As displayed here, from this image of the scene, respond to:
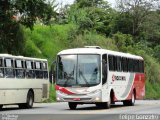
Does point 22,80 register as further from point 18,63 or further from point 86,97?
point 86,97

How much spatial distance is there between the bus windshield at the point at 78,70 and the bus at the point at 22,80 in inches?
79.9

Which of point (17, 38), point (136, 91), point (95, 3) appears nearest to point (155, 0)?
point (95, 3)

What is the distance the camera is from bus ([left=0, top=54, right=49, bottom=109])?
27.2 meters

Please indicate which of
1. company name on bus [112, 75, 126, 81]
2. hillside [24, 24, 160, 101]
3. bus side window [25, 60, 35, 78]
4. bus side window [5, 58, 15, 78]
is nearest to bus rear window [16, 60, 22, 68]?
bus side window [5, 58, 15, 78]

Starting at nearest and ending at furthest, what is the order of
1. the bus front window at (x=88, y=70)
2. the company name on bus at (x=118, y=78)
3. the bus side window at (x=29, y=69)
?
1. the bus front window at (x=88, y=70)
2. the bus side window at (x=29, y=69)
3. the company name on bus at (x=118, y=78)

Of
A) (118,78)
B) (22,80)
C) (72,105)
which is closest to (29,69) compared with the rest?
(22,80)

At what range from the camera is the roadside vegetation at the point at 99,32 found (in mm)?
50250

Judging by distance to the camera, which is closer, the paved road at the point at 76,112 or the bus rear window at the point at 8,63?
the paved road at the point at 76,112

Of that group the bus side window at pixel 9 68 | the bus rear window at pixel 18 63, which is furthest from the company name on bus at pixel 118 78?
the bus side window at pixel 9 68

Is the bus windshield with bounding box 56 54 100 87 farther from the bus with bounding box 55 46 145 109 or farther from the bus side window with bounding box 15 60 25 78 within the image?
the bus side window with bounding box 15 60 25 78

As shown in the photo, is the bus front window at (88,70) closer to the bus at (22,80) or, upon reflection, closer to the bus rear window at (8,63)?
the bus at (22,80)

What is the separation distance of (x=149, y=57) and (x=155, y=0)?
15.0m

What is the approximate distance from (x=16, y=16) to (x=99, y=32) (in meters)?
28.5

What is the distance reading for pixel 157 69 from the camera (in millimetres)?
62906
